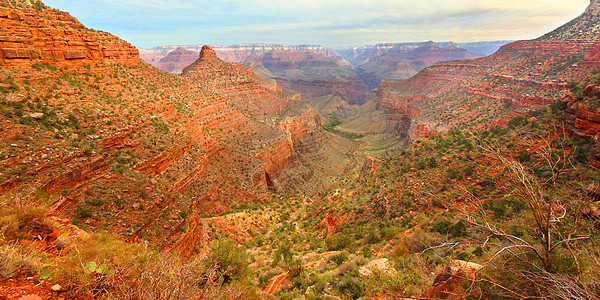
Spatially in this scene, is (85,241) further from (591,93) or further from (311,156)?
(311,156)

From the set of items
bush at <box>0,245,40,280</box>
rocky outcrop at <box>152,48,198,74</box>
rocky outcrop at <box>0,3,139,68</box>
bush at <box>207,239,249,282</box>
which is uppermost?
rocky outcrop at <box>152,48,198,74</box>

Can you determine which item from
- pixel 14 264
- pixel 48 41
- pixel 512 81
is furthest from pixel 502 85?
pixel 14 264

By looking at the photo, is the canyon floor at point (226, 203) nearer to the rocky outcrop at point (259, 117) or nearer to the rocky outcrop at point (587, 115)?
the rocky outcrop at point (587, 115)

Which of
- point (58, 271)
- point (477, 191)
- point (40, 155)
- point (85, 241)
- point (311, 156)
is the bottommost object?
point (311, 156)

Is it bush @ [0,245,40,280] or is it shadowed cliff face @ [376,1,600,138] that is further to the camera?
shadowed cliff face @ [376,1,600,138]

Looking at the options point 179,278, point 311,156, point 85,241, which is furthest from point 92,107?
point 311,156

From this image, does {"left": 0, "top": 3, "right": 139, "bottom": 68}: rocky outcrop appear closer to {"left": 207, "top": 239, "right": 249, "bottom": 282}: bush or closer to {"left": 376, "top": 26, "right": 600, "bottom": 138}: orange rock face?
{"left": 207, "top": 239, "right": 249, "bottom": 282}: bush

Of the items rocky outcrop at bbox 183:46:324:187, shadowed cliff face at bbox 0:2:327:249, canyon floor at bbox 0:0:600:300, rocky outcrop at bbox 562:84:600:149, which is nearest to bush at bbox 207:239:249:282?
canyon floor at bbox 0:0:600:300
